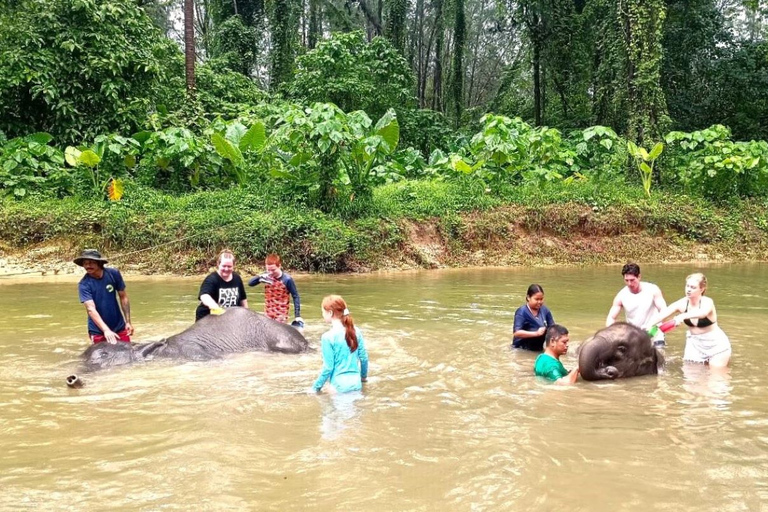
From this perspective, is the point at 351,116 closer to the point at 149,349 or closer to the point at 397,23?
the point at 149,349

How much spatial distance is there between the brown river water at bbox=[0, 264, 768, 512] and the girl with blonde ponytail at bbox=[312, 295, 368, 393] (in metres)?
0.15

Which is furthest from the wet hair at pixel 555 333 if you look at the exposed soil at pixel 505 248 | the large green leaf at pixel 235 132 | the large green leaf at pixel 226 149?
the large green leaf at pixel 235 132

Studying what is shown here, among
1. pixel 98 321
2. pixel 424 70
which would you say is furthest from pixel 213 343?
pixel 424 70

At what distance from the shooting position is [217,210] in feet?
44.5

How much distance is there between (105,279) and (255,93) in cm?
1486

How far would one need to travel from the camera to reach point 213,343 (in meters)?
6.23

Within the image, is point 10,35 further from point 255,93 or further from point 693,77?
point 693,77

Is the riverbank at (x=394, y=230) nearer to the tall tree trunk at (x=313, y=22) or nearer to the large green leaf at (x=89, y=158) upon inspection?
the large green leaf at (x=89, y=158)

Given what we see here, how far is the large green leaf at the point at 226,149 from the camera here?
45.8 ft

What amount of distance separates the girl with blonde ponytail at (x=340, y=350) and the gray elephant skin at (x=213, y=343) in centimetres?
147

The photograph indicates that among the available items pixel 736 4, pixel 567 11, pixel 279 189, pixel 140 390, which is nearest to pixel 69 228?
pixel 279 189

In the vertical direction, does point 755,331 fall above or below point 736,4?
below

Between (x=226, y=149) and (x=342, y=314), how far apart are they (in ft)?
33.3

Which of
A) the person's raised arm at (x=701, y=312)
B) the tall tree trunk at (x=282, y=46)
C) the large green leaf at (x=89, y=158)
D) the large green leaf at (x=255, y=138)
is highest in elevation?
the tall tree trunk at (x=282, y=46)
